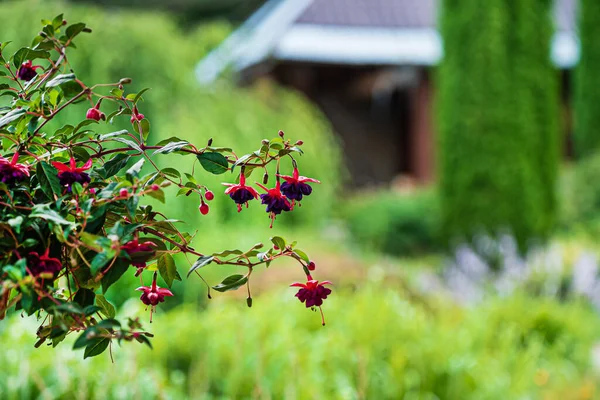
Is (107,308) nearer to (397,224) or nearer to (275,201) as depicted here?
(275,201)

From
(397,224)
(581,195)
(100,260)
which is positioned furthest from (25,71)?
(581,195)

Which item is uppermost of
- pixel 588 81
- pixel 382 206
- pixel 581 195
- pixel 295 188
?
pixel 588 81

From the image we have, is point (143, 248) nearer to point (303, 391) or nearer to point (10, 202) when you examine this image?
point (10, 202)

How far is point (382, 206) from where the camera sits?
31.0 ft

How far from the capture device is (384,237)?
9.16 meters

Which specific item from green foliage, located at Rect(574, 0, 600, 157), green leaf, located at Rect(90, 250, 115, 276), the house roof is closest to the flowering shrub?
green leaf, located at Rect(90, 250, 115, 276)

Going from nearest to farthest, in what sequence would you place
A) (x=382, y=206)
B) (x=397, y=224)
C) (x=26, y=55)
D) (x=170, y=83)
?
(x=26, y=55), (x=170, y=83), (x=397, y=224), (x=382, y=206)

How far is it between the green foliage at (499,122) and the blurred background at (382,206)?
0.02 metres

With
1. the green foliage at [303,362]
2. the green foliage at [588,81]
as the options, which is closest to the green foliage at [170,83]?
the green foliage at [303,362]

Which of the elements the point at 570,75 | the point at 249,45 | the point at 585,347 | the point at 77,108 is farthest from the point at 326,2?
the point at 585,347

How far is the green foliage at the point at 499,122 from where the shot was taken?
793 cm

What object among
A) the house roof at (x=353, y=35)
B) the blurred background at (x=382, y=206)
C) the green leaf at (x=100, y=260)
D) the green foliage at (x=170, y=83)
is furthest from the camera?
the house roof at (x=353, y=35)

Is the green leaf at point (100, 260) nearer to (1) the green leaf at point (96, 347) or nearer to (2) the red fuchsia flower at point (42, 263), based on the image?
(2) the red fuchsia flower at point (42, 263)

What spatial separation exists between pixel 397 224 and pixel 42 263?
857 centimetres
